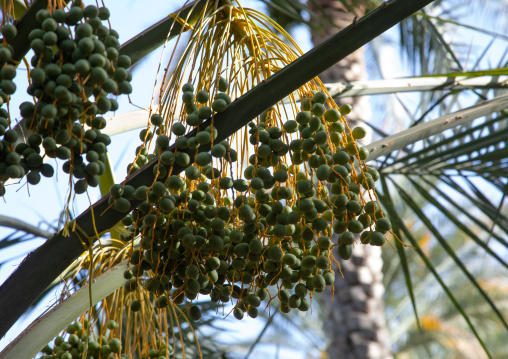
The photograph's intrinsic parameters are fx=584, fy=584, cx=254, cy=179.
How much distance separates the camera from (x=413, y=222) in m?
9.08

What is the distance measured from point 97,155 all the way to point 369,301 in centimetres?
288

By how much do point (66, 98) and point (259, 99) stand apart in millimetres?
255

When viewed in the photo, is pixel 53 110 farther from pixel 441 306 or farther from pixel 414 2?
pixel 441 306

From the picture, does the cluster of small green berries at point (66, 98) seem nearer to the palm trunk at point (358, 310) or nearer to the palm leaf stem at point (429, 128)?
the palm leaf stem at point (429, 128)

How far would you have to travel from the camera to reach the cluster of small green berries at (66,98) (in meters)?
0.71

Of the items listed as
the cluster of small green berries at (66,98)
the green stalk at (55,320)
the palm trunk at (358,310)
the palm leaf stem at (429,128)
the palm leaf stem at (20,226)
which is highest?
the palm trunk at (358,310)

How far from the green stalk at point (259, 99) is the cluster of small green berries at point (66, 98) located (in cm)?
10

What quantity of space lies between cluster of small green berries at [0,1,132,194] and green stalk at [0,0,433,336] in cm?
10

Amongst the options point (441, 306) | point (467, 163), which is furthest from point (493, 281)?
point (467, 163)

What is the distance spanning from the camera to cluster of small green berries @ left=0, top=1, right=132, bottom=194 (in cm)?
71

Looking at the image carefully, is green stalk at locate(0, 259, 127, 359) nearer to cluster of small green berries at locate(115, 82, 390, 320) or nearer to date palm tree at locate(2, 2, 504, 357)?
cluster of small green berries at locate(115, 82, 390, 320)

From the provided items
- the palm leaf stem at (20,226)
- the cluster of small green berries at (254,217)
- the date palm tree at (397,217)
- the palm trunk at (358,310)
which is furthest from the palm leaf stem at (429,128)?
the palm trunk at (358,310)

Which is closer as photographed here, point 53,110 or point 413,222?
point 53,110

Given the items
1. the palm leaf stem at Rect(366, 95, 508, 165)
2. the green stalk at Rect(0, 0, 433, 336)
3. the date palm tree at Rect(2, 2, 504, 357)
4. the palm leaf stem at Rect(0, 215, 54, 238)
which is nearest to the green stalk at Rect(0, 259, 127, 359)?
the green stalk at Rect(0, 0, 433, 336)
